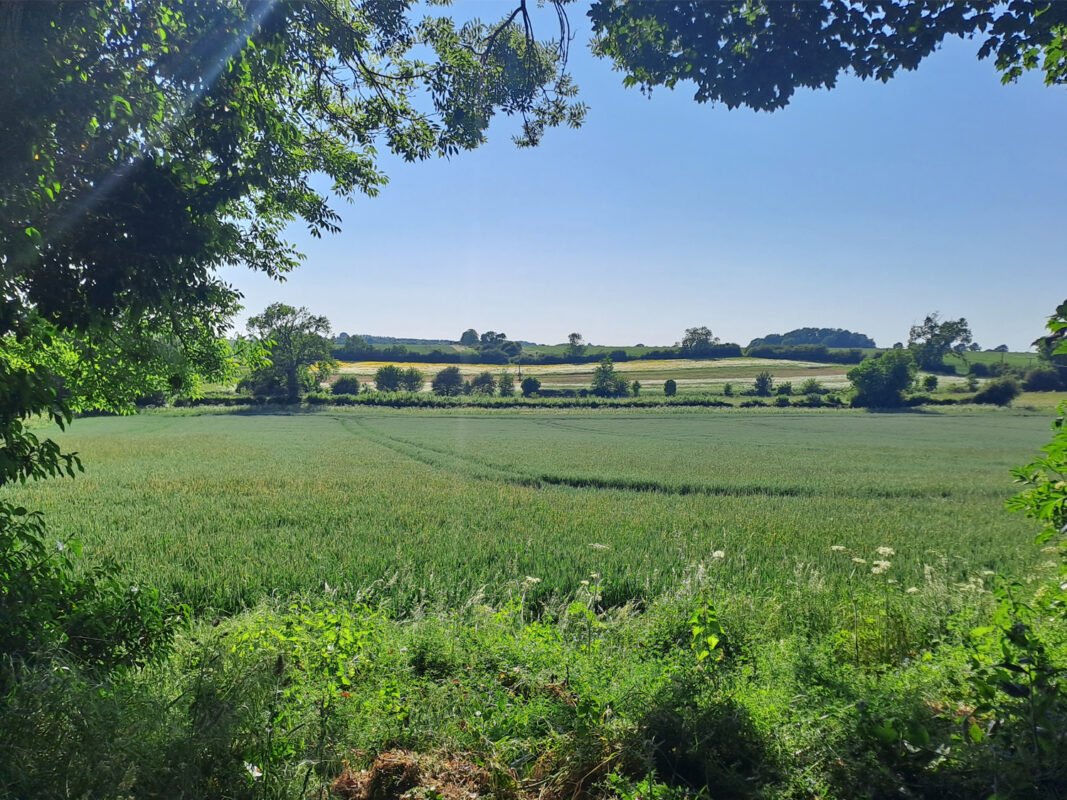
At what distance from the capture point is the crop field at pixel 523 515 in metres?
8.20

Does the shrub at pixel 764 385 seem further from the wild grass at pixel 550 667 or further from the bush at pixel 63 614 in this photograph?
the bush at pixel 63 614

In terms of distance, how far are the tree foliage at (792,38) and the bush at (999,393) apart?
9279 centimetres

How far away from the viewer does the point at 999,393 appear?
76375 mm

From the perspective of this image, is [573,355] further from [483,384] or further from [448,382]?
[448,382]

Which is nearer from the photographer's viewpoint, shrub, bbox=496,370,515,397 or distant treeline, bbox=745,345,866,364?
shrub, bbox=496,370,515,397

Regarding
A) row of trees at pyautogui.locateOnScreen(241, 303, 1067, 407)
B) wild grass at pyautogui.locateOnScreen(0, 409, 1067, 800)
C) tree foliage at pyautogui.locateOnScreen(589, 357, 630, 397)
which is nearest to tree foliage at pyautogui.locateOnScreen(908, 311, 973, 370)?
row of trees at pyautogui.locateOnScreen(241, 303, 1067, 407)

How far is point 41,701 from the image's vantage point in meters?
2.44

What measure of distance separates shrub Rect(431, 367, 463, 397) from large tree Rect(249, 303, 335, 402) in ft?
67.9

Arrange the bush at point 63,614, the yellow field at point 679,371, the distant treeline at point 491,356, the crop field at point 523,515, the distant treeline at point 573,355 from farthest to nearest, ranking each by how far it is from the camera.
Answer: the distant treeline at point 573,355 → the distant treeline at point 491,356 → the yellow field at point 679,371 → the crop field at point 523,515 → the bush at point 63,614

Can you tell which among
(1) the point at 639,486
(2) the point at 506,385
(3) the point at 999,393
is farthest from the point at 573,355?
(1) the point at 639,486

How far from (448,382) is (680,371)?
4696 cm

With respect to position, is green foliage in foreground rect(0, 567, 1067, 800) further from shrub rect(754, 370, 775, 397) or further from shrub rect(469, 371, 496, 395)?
shrub rect(754, 370, 775, 397)

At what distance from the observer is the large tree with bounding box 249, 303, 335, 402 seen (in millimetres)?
76812

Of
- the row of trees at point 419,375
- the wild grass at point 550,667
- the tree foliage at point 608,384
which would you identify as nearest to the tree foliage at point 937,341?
the row of trees at point 419,375
